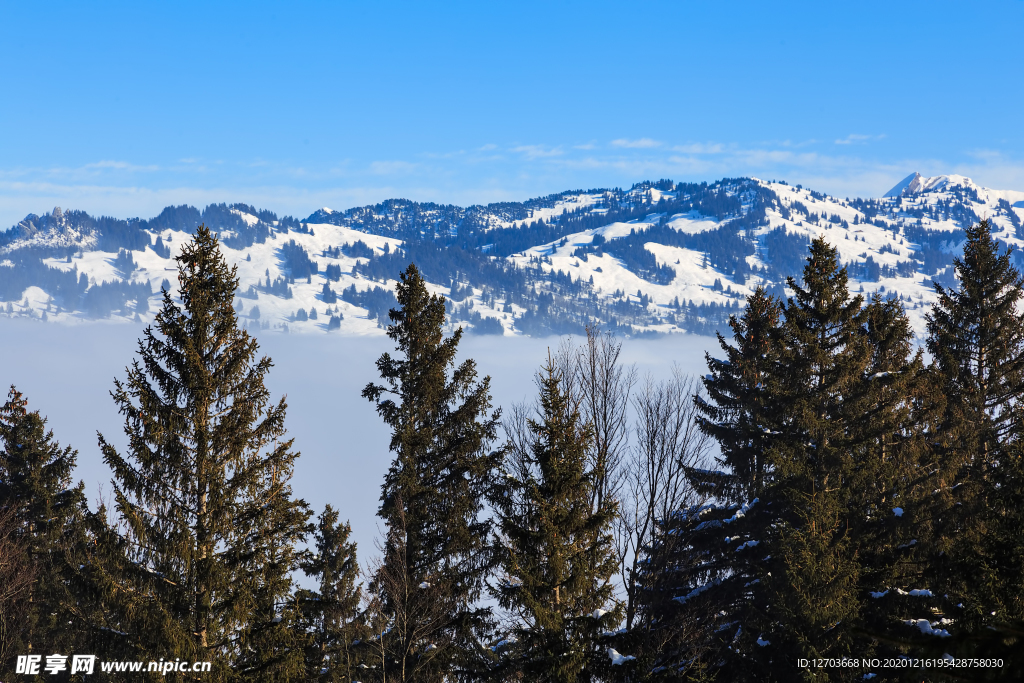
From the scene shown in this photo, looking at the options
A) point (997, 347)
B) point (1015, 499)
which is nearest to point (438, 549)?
point (1015, 499)

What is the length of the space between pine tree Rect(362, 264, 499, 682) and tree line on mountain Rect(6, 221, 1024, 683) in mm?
87

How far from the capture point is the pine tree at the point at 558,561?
1722cm

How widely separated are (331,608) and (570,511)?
9.81 metres

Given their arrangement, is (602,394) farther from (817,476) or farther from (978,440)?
(978,440)

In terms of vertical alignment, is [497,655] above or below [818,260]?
below

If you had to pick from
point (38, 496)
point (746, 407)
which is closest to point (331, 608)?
point (38, 496)

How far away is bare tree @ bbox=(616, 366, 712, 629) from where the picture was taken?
80.9 feet

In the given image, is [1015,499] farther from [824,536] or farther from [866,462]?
[866,462]

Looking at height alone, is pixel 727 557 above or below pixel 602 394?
below

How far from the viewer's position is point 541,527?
1773 cm

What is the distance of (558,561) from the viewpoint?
17594 mm

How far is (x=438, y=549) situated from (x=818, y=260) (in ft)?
50.1

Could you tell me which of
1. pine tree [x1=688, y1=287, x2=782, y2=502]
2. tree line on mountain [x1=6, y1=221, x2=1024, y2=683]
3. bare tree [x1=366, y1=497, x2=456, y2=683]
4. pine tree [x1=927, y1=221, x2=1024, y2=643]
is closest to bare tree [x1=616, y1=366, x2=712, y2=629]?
tree line on mountain [x1=6, y1=221, x2=1024, y2=683]

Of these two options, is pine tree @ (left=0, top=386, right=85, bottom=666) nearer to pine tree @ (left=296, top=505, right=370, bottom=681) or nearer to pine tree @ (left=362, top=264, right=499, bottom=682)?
pine tree @ (left=296, top=505, right=370, bottom=681)
